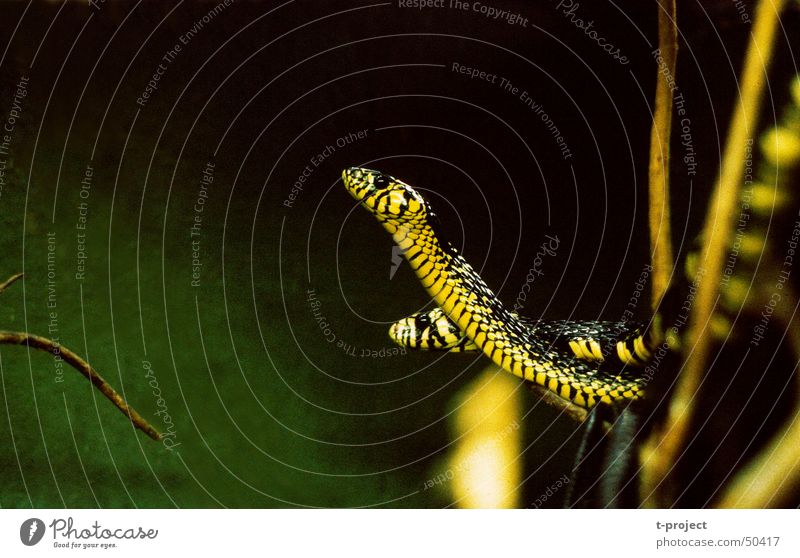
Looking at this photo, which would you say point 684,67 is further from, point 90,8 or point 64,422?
point 64,422

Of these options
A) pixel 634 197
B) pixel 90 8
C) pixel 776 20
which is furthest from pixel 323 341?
pixel 776 20
